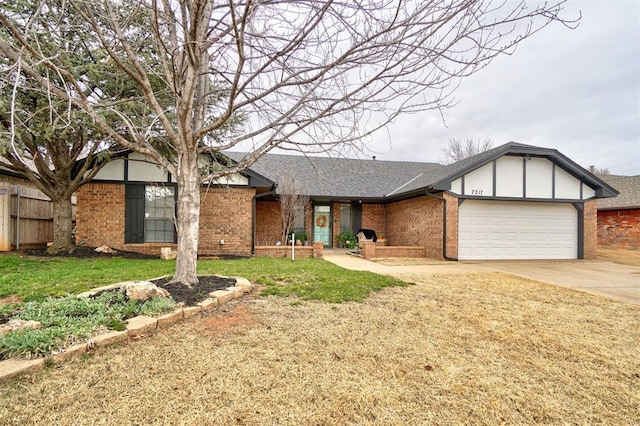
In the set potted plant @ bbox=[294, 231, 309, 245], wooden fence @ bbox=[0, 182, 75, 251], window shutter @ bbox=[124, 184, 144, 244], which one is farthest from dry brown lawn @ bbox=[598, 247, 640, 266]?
wooden fence @ bbox=[0, 182, 75, 251]

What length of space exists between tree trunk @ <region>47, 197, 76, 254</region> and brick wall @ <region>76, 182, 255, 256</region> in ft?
1.75

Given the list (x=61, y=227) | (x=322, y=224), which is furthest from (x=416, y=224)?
(x=61, y=227)

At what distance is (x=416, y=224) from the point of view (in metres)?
12.9

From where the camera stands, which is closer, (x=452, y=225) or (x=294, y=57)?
(x=294, y=57)

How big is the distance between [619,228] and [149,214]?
2057cm

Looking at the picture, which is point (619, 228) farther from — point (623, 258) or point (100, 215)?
point (100, 215)

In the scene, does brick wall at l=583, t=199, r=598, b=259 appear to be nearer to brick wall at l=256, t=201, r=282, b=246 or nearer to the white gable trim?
the white gable trim

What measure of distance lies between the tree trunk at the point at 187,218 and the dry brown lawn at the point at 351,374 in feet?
4.03

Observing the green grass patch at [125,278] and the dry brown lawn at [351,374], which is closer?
the dry brown lawn at [351,374]

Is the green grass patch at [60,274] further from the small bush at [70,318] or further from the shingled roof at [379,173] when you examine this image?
the shingled roof at [379,173]

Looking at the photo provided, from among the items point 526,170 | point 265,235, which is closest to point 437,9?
point 526,170

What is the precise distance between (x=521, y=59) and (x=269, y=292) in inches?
210

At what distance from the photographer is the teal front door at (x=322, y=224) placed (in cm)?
1506

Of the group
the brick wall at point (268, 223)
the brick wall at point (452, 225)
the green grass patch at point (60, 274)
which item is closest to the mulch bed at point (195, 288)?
the green grass patch at point (60, 274)
